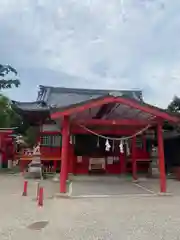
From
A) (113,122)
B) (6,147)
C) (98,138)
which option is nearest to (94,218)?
(113,122)

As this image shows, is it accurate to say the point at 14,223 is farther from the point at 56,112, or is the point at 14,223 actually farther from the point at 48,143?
the point at 48,143

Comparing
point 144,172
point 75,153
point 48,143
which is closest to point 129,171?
point 144,172

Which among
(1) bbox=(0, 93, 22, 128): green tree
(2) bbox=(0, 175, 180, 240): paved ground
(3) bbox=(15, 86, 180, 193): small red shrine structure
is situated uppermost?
(1) bbox=(0, 93, 22, 128): green tree

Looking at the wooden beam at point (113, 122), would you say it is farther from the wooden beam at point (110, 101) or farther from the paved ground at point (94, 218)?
the paved ground at point (94, 218)

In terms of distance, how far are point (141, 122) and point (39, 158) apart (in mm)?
Answer: 8933

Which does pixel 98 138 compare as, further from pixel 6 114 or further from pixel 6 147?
pixel 6 114

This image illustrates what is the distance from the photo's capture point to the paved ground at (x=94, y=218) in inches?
220

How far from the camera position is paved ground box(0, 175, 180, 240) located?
5.58 metres

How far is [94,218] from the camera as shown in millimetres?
6871

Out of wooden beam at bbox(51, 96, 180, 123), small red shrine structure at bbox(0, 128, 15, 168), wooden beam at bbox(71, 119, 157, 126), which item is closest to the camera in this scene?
wooden beam at bbox(51, 96, 180, 123)

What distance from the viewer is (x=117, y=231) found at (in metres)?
5.76

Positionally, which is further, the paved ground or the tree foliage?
the tree foliage

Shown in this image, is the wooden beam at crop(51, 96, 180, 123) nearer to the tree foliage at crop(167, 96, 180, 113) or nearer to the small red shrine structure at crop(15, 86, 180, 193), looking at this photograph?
the small red shrine structure at crop(15, 86, 180, 193)

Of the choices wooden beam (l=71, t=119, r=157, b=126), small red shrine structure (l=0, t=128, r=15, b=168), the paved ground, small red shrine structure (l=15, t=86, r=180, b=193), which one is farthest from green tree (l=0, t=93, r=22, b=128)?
the paved ground
